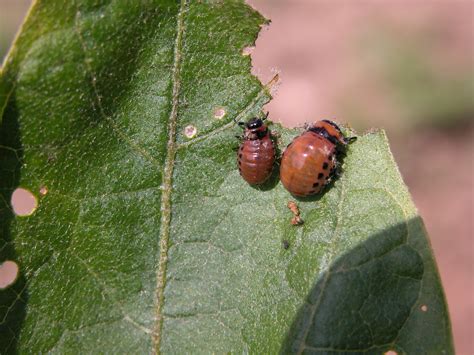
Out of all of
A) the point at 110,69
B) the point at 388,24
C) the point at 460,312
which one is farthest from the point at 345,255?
the point at 388,24

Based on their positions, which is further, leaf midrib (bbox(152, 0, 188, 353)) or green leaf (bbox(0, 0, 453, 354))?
leaf midrib (bbox(152, 0, 188, 353))

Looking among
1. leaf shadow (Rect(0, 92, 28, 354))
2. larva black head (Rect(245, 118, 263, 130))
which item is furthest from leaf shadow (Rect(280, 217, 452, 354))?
leaf shadow (Rect(0, 92, 28, 354))

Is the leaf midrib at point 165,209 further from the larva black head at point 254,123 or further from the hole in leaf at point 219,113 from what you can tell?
the larva black head at point 254,123

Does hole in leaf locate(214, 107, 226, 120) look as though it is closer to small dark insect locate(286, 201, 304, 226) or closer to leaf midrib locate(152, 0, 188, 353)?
leaf midrib locate(152, 0, 188, 353)

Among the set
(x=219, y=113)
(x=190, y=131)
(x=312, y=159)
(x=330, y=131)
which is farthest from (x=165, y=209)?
(x=330, y=131)

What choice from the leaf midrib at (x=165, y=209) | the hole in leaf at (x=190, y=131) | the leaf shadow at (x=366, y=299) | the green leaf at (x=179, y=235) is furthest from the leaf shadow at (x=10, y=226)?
the leaf shadow at (x=366, y=299)

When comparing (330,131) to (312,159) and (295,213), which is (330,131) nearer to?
(312,159)
